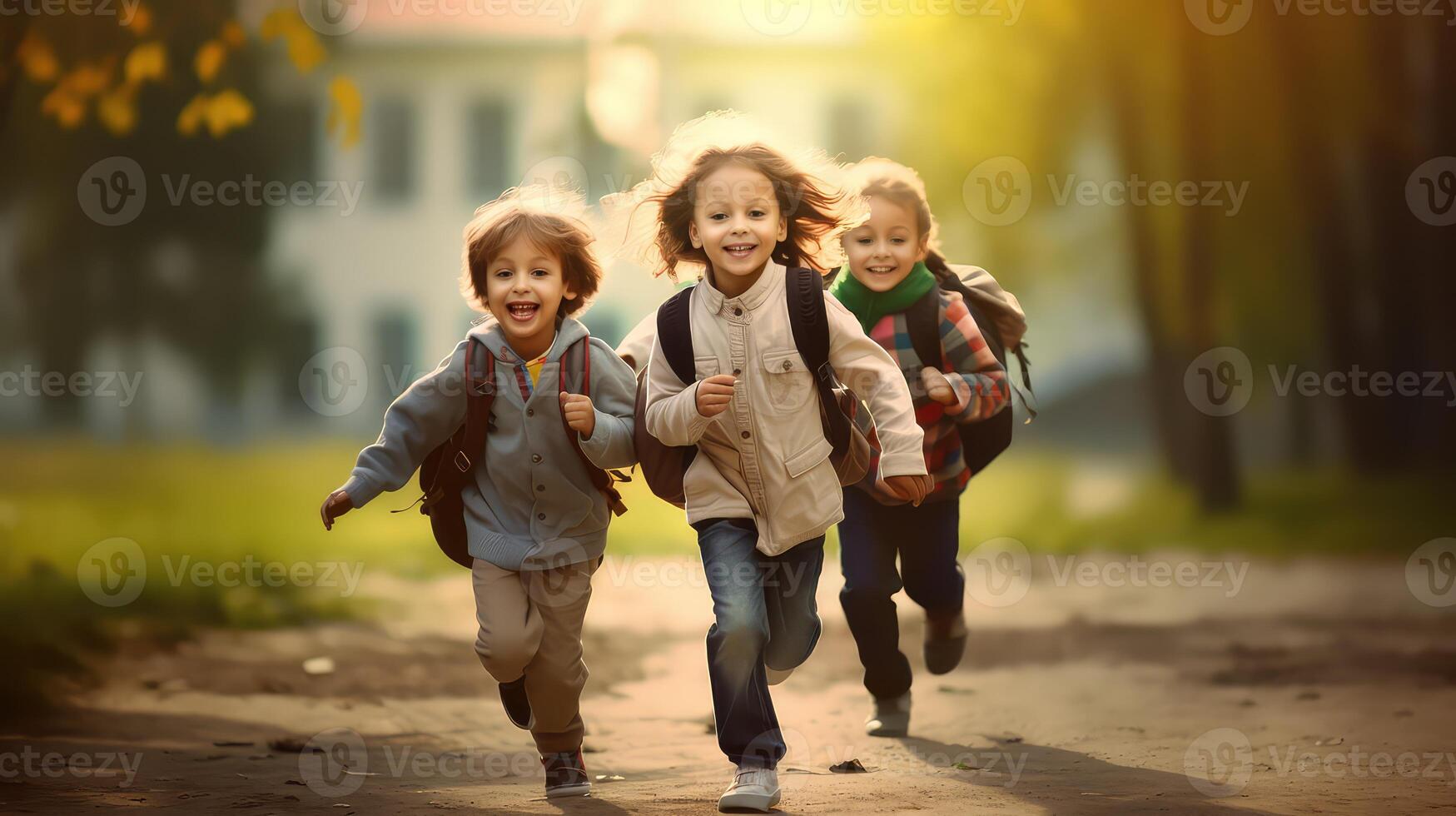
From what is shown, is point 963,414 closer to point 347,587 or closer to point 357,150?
point 347,587

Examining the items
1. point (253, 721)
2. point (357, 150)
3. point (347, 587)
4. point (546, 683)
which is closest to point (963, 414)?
point (546, 683)

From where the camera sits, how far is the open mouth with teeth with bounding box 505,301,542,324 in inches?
184

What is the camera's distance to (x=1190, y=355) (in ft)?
44.8

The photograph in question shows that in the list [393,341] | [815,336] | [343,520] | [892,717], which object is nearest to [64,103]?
[815,336]

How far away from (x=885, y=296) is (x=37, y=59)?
4.64 m

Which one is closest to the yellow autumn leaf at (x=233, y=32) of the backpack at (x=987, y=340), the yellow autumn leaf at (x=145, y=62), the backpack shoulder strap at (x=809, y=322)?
the yellow autumn leaf at (x=145, y=62)

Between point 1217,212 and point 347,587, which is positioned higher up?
point 1217,212

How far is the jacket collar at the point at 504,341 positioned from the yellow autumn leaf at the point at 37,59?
12.4 ft

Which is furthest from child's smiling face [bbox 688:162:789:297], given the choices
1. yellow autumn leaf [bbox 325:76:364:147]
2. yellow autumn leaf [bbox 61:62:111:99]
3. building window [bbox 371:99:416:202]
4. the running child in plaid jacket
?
building window [bbox 371:99:416:202]

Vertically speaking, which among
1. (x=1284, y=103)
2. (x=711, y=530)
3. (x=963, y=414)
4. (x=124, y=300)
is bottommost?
(x=711, y=530)

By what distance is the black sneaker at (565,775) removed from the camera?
15.6ft

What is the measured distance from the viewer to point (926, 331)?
17.9ft

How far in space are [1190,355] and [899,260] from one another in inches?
351

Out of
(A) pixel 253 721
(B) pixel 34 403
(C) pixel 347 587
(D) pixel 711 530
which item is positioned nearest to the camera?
(D) pixel 711 530
